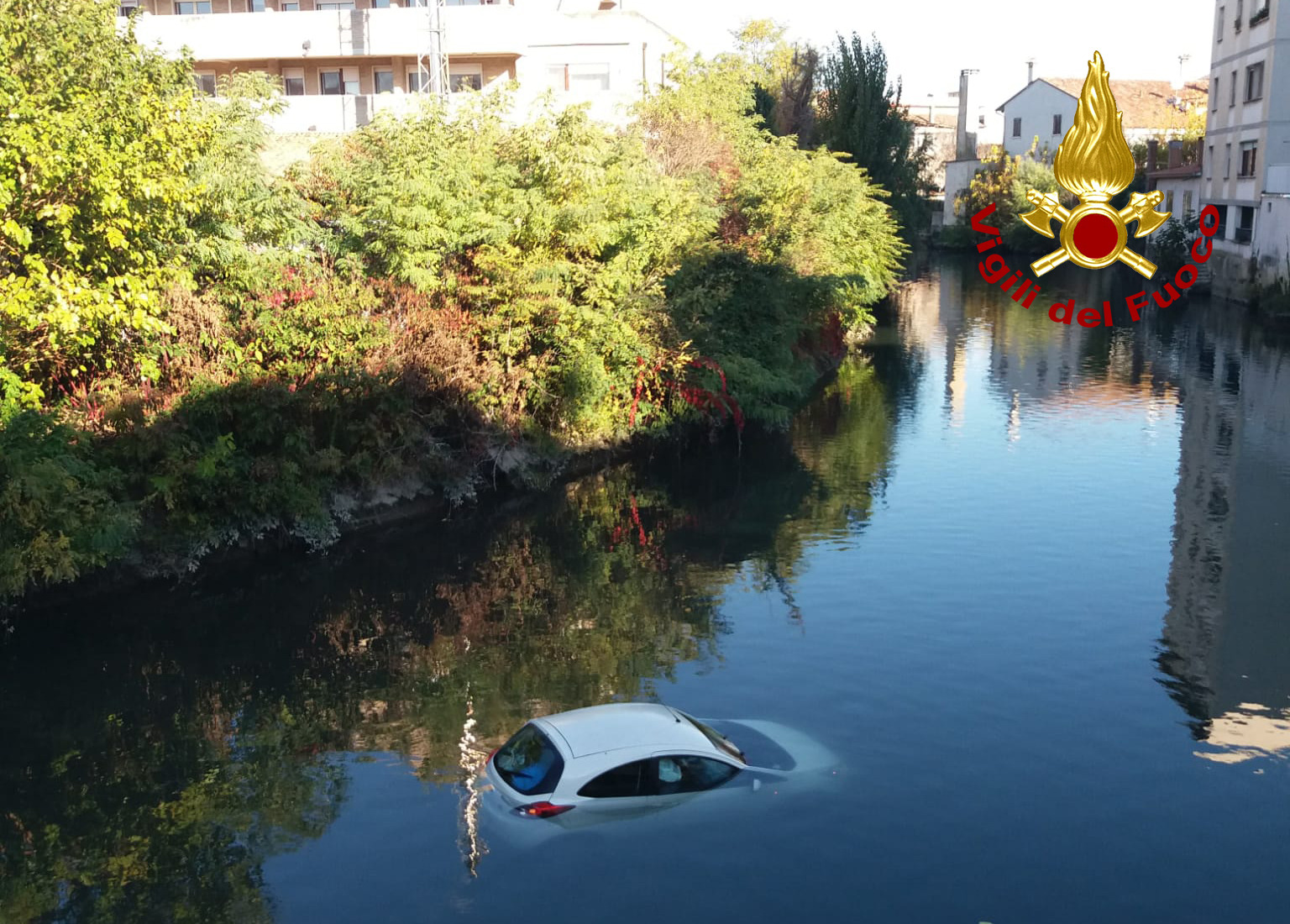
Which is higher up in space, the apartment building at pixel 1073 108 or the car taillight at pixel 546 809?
the apartment building at pixel 1073 108

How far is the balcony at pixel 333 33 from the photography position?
4222cm

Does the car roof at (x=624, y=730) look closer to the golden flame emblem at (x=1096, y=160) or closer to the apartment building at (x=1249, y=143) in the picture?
the golden flame emblem at (x=1096, y=160)

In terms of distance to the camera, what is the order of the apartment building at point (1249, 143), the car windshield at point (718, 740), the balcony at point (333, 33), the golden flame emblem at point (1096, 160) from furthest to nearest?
1. the apartment building at point (1249, 143)
2. the balcony at point (333, 33)
3. the golden flame emblem at point (1096, 160)
4. the car windshield at point (718, 740)

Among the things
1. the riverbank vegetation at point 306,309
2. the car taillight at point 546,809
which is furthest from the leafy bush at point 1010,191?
the car taillight at point 546,809

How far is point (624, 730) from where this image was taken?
46.2 ft

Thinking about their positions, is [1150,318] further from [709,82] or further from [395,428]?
[395,428]

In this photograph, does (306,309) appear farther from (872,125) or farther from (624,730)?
(872,125)

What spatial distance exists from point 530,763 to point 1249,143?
55204mm

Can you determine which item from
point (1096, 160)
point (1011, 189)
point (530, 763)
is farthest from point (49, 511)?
point (1011, 189)

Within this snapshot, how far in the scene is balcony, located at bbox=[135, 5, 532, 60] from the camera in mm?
42219

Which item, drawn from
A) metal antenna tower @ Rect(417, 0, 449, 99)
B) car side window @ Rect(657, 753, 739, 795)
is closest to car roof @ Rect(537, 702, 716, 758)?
car side window @ Rect(657, 753, 739, 795)

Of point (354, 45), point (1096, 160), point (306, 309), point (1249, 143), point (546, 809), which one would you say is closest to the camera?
point (546, 809)

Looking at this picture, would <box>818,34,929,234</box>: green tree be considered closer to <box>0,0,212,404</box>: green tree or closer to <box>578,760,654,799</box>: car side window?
<box>0,0,212,404</box>: green tree

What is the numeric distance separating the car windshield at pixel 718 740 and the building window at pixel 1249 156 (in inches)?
2040
